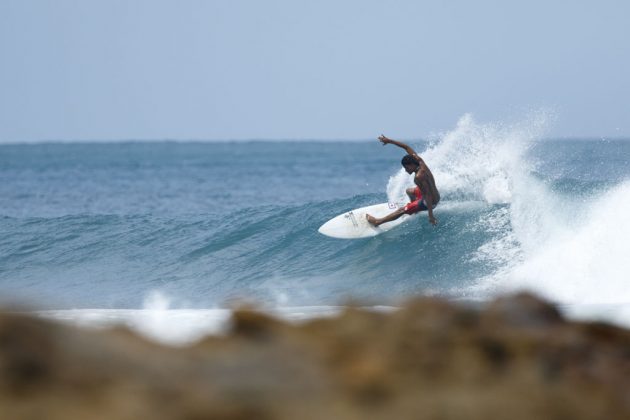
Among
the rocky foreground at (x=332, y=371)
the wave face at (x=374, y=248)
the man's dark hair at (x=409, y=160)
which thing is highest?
the rocky foreground at (x=332, y=371)

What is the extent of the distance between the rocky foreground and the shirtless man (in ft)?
27.8

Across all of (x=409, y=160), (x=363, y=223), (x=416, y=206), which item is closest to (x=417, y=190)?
(x=416, y=206)

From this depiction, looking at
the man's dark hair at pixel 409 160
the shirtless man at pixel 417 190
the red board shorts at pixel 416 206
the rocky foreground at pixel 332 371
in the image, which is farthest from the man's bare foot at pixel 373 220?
the rocky foreground at pixel 332 371

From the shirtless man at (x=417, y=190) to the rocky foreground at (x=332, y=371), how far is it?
8.46 m

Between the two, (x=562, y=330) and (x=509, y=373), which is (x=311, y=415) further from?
(x=562, y=330)

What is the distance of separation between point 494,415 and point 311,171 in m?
51.1

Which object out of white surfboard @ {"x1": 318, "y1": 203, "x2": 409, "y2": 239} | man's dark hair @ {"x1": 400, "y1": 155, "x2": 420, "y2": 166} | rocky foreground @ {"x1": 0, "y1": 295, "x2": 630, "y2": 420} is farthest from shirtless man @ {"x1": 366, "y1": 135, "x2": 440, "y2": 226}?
rocky foreground @ {"x1": 0, "y1": 295, "x2": 630, "y2": 420}

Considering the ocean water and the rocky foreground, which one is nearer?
the rocky foreground

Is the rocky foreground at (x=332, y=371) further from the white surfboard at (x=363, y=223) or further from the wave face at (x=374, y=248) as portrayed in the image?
the white surfboard at (x=363, y=223)

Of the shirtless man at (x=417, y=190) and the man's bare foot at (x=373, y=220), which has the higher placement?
the shirtless man at (x=417, y=190)

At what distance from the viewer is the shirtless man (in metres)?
11.8

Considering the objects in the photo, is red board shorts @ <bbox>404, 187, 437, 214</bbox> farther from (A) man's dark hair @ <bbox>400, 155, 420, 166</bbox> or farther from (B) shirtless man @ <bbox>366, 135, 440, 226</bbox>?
(A) man's dark hair @ <bbox>400, 155, 420, 166</bbox>

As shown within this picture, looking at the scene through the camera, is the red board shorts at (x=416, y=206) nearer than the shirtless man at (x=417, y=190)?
No

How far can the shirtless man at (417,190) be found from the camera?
38.7 feet
